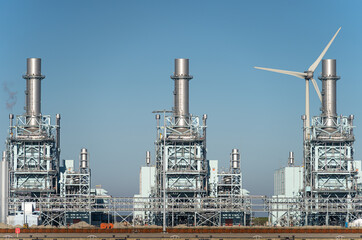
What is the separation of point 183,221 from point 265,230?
28.9 metres

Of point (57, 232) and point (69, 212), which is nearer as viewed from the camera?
point (57, 232)

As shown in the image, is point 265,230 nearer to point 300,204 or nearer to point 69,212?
point 300,204

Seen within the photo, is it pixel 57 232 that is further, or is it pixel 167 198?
pixel 167 198

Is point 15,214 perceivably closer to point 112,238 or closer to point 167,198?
point 167,198

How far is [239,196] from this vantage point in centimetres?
19650

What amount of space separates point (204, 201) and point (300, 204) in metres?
20.0

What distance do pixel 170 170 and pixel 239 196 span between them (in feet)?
51.1

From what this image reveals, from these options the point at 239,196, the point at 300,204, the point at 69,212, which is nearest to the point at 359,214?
the point at 300,204

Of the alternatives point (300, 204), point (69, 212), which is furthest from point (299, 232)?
point (69, 212)

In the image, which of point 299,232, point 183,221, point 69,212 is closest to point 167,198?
point 183,221

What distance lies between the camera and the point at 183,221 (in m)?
198

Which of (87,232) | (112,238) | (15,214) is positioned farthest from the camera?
(15,214)

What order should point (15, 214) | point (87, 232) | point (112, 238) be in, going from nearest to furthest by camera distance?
point (112, 238) < point (87, 232) < point (15, 214)

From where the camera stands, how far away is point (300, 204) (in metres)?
196
